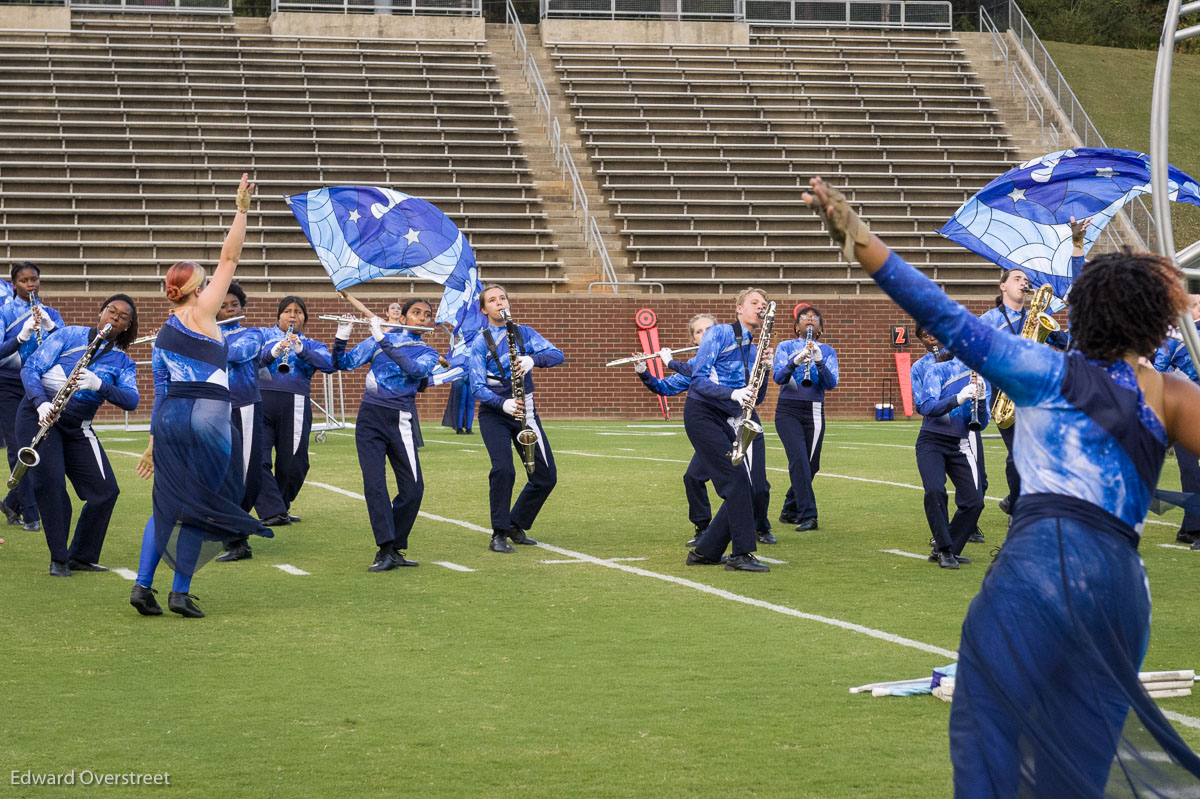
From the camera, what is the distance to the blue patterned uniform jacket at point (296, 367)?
1084cm

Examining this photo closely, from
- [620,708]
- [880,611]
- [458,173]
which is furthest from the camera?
[458,173]

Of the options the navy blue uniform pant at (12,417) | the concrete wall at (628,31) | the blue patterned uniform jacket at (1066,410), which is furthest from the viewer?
the concrete wall at (628,31)

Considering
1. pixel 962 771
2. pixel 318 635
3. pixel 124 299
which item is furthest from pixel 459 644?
pixel 962 771

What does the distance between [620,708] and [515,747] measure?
0.67 metres

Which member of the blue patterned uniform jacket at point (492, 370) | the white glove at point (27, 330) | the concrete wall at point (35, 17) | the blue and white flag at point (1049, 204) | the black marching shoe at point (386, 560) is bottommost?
the black marching shoe at point (386, 560)

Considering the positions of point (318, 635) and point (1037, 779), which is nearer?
point (1037, 779)

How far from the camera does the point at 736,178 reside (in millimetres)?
28938

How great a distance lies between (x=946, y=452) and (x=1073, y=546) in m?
6.34

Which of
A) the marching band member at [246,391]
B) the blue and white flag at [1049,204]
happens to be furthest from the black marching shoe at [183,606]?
the blue and white flag at [1049,204]

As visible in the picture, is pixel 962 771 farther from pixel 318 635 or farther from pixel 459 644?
pixel 318 635

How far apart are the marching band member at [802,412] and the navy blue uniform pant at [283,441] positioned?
399 centimetres

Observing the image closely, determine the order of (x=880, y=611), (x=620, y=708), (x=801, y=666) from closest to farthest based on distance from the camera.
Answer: (x=620, y=708) → (x=801, y=666) → (x=880, y=611)

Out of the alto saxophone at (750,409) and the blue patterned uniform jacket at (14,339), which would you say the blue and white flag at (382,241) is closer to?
the blue patterned uniform jacket at (14,339)

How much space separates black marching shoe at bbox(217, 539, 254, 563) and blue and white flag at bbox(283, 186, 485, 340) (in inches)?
99.1
